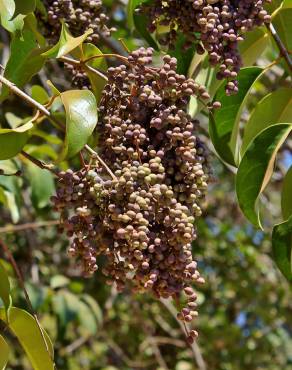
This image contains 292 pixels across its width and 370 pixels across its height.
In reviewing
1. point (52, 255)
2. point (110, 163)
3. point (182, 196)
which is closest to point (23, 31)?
point (110, 163)

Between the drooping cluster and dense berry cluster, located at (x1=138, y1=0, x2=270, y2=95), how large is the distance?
6 cm

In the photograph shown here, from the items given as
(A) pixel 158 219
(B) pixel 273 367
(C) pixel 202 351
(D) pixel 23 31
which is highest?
(D) pixel 23 31

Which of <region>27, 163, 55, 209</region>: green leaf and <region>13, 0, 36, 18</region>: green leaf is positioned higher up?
<region>13, 0, 36, 18</region>: green leaf

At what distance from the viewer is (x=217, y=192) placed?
446cm

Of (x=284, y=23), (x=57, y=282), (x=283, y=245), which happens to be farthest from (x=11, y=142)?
(x=57, y=282)

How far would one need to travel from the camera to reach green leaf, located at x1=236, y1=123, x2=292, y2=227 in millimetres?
1232

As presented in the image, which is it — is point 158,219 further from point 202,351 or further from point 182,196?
point 202,351

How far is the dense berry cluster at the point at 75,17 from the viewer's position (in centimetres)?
144

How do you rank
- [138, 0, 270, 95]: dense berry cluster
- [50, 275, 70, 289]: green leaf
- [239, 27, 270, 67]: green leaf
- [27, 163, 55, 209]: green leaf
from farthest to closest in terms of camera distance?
[50, 275, 70, 289]: green leaf, [27, 163, 55, 209]: green leaf, [239, 27, 270, 67]: green leaf, [138, 0, 270, 95]: dense berry cluster

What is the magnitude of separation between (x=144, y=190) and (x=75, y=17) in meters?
0.50

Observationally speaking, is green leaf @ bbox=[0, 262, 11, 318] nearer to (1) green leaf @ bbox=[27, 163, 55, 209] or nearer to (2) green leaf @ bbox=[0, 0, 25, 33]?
(2) green leaf @ bbox=[0, 0, 25, 33]

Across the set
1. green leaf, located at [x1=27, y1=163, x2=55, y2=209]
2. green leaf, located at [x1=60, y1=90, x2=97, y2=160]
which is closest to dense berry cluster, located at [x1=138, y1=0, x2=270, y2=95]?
green leaf, located at [x1=60, y1=90, x2=97, y2=160]

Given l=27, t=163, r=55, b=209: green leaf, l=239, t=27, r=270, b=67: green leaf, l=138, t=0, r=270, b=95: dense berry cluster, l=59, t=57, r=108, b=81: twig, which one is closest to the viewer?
l=138, t=0, r=270, b=95: dense berry cluster

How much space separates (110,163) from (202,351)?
3.09 metres
